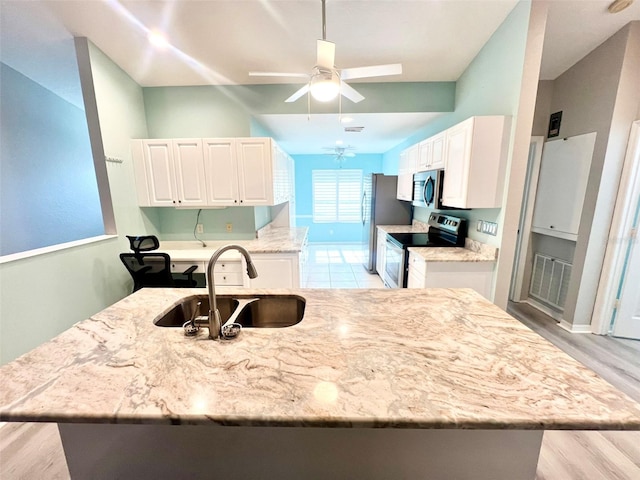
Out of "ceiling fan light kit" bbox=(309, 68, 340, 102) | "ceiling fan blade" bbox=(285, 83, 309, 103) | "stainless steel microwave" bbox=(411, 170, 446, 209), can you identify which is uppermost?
"ceiling fan blade" bbox=(285, 83, 309, 103)

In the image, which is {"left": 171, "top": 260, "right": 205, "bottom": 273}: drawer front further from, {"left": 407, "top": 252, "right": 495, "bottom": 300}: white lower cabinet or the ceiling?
{"left": 407, "top": 252, "right": 495, "bottom": 300}: white lower cabinet

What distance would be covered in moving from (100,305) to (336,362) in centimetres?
279

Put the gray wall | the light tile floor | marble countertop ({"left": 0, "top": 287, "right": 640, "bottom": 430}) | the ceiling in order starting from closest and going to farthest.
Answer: marble countertop ({"left": 0, "top": 287, "right": 640, "bottom": 430}), the ceiling, the gray wall, the light tile floor

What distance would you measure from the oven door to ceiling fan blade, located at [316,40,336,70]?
200cm

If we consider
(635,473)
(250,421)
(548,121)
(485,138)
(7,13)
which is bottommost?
(635,473)

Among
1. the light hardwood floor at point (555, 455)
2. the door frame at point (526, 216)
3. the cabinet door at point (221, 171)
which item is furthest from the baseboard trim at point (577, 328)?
the cabinet door at point (221, 171)

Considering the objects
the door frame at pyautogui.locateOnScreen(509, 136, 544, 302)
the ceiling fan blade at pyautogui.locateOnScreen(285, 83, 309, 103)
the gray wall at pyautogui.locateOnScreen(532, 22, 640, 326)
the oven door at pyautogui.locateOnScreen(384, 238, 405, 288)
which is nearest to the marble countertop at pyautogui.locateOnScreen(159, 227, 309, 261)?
the oven door at pyautogui.locateOnScreen(384, 238, 405, 288)

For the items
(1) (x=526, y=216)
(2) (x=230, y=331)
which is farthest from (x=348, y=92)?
(1) (x=526, y=216)

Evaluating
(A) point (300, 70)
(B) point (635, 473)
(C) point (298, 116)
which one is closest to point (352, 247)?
(C) point (298, 116)

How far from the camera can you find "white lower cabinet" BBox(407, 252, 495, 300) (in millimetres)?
2404

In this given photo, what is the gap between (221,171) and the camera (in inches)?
Result: 118

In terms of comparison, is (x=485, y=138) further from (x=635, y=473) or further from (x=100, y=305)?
(x=100, y=305)

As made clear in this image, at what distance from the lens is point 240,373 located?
0.85 metres

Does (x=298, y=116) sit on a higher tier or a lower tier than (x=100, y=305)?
higher
